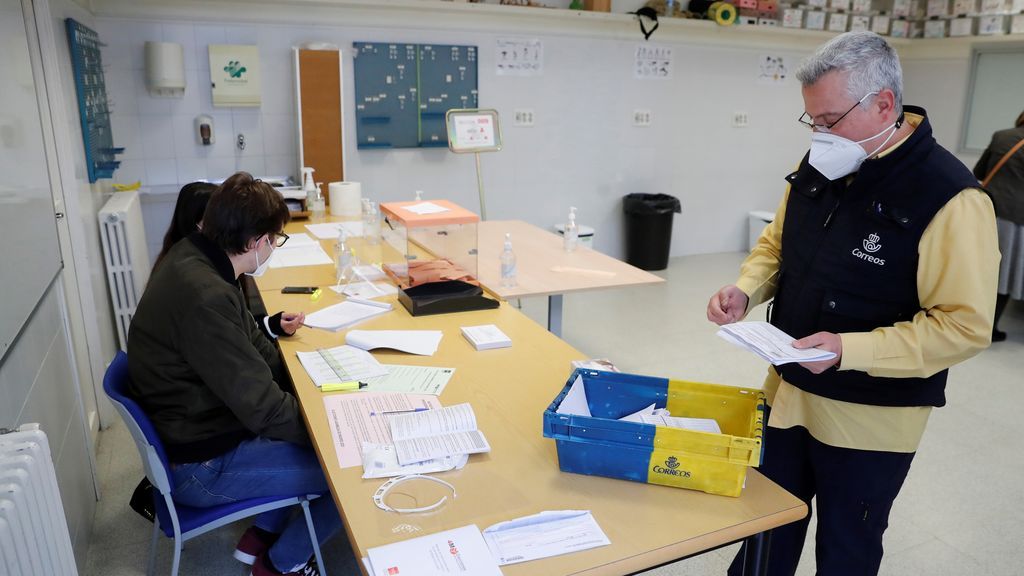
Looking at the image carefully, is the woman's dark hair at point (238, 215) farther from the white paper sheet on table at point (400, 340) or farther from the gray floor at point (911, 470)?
the gray floor at point (911, 470)

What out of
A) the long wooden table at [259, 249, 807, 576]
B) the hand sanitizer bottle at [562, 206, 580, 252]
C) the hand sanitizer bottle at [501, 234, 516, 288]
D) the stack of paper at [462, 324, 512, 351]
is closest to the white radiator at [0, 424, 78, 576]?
the long wooden table at [259, 249, 807, 576]

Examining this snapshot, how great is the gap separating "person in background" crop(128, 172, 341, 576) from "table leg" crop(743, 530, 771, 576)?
1179 mm

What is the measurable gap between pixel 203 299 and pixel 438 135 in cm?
392

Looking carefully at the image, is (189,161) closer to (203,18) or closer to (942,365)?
(203,18)

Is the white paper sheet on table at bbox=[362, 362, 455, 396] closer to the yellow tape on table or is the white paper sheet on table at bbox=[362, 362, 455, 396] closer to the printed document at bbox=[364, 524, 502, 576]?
the printed document at bbox=[364, 524, 502, 576]

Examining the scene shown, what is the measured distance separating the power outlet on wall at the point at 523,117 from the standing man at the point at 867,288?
4.15 m

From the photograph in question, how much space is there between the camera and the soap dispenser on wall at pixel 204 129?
187 inches

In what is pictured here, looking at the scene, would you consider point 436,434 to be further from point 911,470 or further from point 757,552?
point 911,470

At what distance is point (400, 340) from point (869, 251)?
Result: 1.42m

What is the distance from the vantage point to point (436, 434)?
1701 millimetres

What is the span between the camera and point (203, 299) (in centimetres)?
180

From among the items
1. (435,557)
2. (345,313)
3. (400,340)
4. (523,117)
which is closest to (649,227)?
(523,117)

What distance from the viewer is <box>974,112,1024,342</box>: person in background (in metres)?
4.61

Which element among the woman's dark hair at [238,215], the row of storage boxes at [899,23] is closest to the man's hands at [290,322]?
the woman's dark hair at [238,215]
